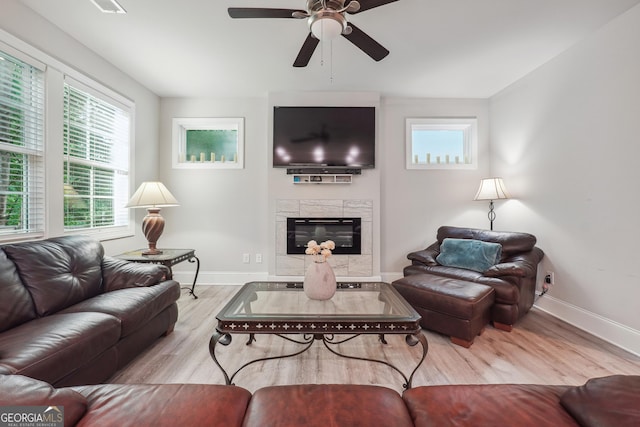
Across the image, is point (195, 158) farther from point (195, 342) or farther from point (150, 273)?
point (195, 342)

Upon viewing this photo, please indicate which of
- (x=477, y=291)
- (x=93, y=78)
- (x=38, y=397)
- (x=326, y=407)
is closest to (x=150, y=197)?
(x=93, y=78)

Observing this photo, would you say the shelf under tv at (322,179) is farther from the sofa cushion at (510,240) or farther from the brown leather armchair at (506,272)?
the sofa cushion at (510,240)

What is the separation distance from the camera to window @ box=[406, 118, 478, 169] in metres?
3.93

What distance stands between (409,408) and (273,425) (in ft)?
1.55

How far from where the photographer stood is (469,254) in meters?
2.97

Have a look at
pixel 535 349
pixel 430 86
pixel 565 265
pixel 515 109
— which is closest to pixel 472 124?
pixel 515 109

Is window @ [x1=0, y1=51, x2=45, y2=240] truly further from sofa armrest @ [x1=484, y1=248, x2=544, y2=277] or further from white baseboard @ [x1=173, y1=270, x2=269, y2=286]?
sofa armrest @ [x1=484, y1=248, x2=544, y2=277]

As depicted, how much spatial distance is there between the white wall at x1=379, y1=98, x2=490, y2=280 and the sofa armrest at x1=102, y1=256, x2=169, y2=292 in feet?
9.60

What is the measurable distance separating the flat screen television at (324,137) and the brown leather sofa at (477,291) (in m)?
1.80

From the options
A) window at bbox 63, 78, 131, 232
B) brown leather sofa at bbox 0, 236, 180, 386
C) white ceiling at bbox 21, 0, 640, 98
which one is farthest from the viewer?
window at bbox 63, 78, 131, 232

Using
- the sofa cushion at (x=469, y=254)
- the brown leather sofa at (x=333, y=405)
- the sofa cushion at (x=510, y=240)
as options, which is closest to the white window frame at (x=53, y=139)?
the brown leather sofa at (x=333, y=405)

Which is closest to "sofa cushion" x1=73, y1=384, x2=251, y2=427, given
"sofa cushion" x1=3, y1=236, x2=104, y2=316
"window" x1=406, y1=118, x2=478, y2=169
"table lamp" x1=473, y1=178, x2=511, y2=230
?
"sofa cushion" x1=3, y1=236, x2=104, y2=316

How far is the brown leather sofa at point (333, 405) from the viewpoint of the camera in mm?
789
